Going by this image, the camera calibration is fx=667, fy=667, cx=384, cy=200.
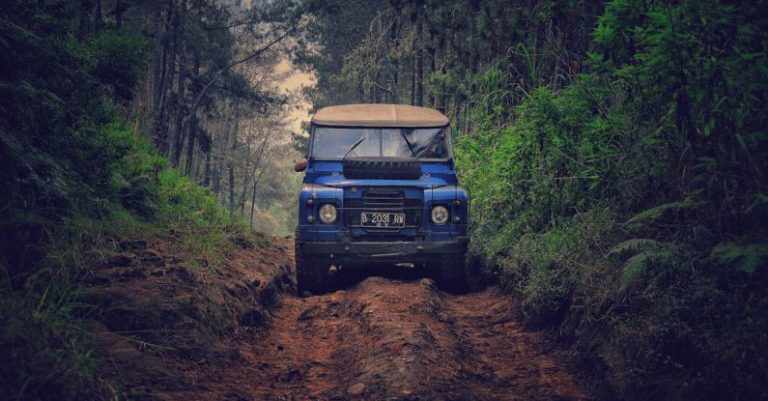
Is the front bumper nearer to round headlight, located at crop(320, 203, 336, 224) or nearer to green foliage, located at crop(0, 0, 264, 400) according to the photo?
round headlight, located at crop(320, 203, 336, 224)

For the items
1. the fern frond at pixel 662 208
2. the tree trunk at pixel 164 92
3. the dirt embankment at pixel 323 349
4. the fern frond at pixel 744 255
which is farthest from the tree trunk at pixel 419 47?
the fern frond at pixel 744 255

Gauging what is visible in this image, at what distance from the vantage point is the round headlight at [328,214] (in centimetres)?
871

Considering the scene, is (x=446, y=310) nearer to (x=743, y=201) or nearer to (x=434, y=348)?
(x=434, y=348)

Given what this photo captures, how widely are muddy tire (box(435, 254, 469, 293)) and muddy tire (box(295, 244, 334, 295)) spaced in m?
1.52

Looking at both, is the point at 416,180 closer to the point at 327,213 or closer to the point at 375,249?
the point at 375,249

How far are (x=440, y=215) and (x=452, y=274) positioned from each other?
839 mm

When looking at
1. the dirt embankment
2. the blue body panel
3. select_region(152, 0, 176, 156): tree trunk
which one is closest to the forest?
the dirt embankment

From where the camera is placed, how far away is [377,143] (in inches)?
378

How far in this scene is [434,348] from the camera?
5.75m

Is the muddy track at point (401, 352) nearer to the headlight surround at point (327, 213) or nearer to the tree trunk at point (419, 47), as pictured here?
the headlight surround at point (327, 213)

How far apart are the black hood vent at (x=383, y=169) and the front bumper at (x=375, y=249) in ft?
3.29

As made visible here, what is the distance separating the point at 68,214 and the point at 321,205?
304 cm

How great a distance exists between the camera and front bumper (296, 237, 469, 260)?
857 centimetres

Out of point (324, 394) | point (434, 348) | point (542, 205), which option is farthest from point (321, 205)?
point (324, 394)
